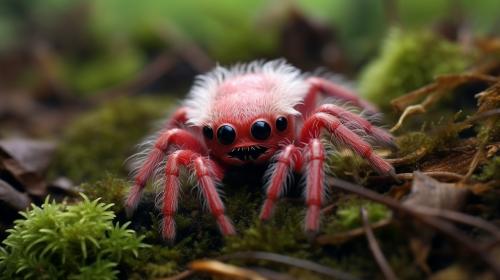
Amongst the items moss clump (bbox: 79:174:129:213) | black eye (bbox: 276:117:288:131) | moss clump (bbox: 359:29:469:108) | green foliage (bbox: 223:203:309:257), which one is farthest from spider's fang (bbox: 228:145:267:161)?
moss clump (bbox: 359:29:469:108)

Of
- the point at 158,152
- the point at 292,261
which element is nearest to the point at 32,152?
the point at 158,152

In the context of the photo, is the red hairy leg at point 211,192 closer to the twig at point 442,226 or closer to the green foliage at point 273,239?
the green foliage at point 273,239

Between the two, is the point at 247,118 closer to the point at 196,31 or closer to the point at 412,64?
the point at 412,64

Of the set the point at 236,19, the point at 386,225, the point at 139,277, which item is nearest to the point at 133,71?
the point at 236,19

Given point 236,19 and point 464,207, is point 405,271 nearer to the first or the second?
point 464,207

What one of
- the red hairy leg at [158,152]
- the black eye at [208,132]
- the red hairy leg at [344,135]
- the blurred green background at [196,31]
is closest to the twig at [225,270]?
the red hairy leg at [158,152]
